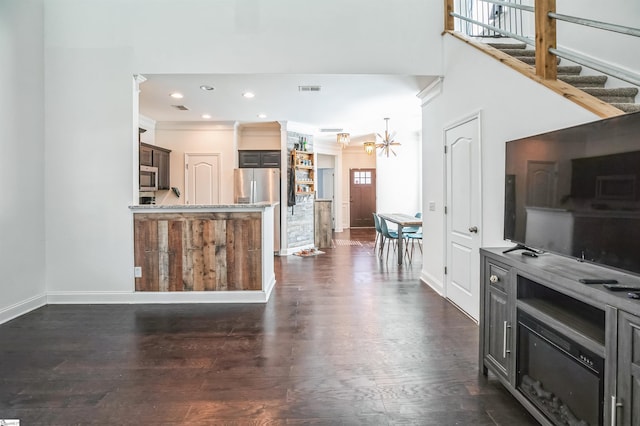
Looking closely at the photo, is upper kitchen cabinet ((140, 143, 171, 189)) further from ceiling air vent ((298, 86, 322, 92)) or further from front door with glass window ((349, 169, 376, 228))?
front door with glass window ((349, 169, 376, 228))

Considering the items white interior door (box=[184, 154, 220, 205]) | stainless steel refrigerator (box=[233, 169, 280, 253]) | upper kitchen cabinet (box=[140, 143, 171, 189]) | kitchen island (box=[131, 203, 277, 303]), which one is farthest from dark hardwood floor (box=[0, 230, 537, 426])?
white interior door (box=[184, 154, 220, 205])

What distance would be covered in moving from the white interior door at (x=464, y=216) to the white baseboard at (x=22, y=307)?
4524mm

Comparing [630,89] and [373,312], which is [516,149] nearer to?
[630,89]

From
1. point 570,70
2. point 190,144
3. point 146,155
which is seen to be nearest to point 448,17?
point 570,70

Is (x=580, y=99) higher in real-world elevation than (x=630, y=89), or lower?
lower

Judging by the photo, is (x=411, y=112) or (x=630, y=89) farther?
(x=411, y=112)

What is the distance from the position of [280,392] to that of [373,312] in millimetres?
1608

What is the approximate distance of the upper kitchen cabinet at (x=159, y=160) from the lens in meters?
5.86

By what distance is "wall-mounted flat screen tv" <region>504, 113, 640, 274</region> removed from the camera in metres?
1.39

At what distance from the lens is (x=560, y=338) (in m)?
1.59

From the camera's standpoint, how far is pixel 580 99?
80.0 inches

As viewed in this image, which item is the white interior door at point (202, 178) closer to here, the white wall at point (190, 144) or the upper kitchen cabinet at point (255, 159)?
the white wall at point (190, 144)

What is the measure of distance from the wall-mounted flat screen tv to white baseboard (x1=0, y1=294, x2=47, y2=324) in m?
4.52

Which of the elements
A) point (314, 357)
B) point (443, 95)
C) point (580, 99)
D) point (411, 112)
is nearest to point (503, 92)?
point (580, 99)
